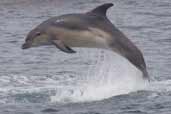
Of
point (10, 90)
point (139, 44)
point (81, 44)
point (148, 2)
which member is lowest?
point (148, 2)

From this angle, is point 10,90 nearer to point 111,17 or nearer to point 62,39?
point 62,39

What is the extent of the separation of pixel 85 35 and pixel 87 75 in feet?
15.8

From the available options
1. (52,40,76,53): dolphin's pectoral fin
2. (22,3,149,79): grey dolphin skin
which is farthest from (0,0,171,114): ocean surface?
(52,40,76,53): dolphin's pectoral fin

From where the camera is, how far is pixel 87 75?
1181 inches

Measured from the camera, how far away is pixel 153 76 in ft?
95.9

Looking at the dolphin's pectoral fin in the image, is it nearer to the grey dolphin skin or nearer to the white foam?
the grey dolphin skin

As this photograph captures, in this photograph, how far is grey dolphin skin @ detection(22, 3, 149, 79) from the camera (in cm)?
2517

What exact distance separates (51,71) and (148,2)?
651 inches

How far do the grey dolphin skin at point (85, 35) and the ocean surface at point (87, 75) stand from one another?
103cm

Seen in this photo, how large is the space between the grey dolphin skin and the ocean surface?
3.39ft

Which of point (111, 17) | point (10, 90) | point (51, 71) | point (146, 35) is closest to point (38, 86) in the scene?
point (10, 90)

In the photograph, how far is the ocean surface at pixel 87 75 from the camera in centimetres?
2522

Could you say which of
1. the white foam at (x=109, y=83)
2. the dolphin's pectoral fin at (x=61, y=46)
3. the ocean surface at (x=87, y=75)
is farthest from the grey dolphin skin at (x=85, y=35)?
the ocean surface at (x=87, y=75)

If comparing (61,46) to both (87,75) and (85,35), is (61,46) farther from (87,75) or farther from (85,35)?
(87,75)
